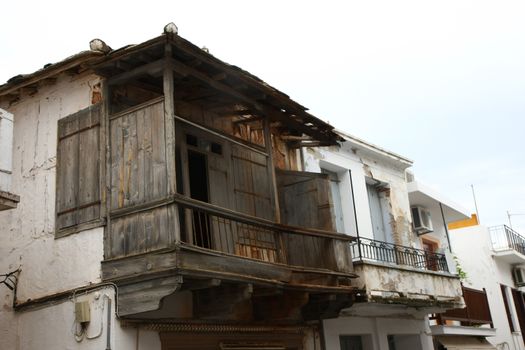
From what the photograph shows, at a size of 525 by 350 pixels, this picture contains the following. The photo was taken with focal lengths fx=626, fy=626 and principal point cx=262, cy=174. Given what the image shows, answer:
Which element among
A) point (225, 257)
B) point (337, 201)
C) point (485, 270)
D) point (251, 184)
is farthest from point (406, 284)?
point (485, 270)

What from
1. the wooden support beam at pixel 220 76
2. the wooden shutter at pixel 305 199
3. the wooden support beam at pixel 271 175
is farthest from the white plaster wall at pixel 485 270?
the wooden support beam at pixel 220 76

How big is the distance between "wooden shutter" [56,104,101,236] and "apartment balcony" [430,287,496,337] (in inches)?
399

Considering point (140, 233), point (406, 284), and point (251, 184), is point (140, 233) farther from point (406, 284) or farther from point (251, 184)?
point (406, 284)

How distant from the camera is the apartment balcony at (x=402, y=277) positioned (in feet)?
38.2

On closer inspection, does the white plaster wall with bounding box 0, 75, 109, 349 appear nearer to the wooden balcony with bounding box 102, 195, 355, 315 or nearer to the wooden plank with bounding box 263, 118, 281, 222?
the wooden balcony with bounding box 102, 195, 355, 315

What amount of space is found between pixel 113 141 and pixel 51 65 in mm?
1849

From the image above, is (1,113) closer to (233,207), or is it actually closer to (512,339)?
(233,207)

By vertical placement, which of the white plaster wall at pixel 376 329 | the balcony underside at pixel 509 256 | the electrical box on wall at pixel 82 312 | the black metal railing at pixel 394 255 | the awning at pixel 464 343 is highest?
the balcony underside at pixel 509 256

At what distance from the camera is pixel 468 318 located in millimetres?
16906

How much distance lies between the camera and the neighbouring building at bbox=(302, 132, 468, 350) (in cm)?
1220

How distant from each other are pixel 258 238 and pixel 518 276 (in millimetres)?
18117

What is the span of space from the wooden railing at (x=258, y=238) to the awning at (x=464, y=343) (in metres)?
7.05

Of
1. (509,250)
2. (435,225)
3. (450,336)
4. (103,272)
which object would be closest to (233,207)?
(103,272)

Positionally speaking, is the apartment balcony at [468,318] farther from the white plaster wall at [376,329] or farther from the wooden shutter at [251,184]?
the wooden shutter at [251,184]
